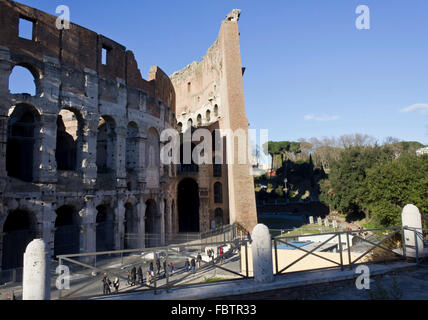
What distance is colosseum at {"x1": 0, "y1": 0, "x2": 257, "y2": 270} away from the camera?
523 inches

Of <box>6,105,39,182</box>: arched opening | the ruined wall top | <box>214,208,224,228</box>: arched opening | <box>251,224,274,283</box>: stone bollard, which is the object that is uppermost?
the ruined wall top

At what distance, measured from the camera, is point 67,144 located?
20.2 metres

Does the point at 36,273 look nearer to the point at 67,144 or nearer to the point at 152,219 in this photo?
the point at 152,219

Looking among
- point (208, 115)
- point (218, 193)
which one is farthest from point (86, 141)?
point (208, 115)

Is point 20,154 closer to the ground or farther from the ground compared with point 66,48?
closer to the ground

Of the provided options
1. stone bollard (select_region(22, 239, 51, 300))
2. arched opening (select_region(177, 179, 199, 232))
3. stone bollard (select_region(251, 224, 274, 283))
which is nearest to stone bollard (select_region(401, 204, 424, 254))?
stone bollard (select_region(251, 224, 274, 283))

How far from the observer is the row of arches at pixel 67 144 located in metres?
16.0

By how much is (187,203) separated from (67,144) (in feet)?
51.5

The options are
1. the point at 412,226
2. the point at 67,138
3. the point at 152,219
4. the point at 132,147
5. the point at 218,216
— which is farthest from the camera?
the point at 218,216

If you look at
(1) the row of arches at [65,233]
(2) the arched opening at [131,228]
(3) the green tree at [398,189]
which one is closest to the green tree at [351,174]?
(3) the green tree at [398,189]

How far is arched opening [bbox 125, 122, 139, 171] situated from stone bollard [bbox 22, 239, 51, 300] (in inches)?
602

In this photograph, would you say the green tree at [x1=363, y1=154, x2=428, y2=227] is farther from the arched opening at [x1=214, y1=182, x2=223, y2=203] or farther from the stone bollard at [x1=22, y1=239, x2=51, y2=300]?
the stone bollard at [x1=22, y1=239, x2=51, y2=300]

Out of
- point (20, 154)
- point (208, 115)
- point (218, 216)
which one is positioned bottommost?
point (218, 216)

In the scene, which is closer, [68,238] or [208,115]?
[68,238]
